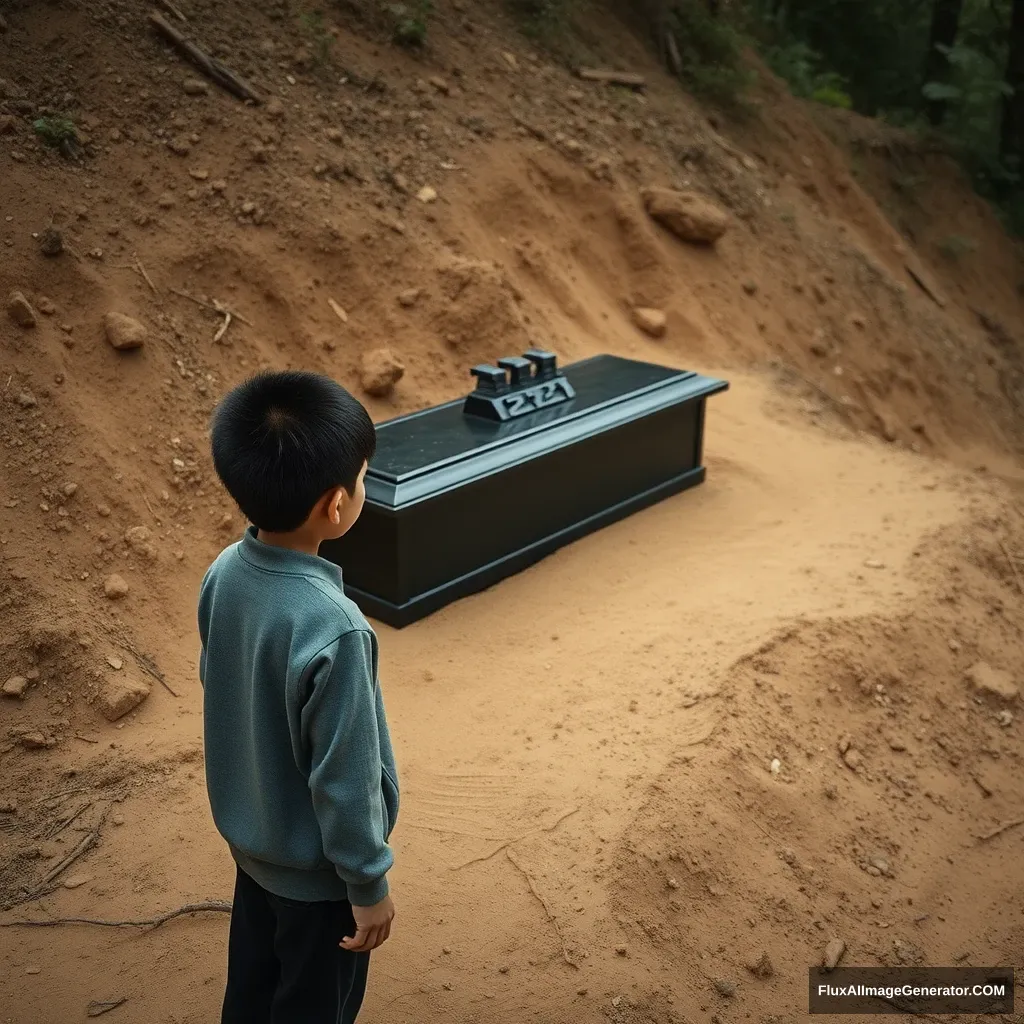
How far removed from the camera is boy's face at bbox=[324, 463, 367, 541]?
86.8 inches

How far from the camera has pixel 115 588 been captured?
4.69 m

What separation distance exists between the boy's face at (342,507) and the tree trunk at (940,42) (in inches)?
506

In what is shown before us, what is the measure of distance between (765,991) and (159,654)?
2.58 m

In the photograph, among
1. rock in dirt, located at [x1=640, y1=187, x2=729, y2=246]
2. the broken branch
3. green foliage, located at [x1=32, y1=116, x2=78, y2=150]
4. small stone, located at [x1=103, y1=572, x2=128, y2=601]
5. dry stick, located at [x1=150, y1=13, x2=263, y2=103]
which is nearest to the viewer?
small stone, located at [x1=103, y1=572, x2=128, y2=601]

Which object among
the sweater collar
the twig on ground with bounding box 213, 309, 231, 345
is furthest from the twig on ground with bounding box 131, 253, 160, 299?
the sweater collar

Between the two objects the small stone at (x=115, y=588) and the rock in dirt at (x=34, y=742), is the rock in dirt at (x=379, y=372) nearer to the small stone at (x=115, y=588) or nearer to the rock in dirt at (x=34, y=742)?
the small stone at (x=115, y=588)

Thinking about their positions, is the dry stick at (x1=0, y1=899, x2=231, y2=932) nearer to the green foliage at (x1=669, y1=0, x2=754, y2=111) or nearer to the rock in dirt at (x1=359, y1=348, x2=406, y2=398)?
the rock in dirt at (x1=359, y1=348, x2=406, y2=398)

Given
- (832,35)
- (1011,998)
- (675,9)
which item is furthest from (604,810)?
(832,35)

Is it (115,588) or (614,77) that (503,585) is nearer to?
(115,588)

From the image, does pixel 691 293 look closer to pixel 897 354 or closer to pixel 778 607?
pixel 897 354

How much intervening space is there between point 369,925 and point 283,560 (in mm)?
705

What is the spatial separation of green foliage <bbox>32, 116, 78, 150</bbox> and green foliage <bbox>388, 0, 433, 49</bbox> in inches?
115

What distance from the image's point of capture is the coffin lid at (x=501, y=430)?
15.6ft

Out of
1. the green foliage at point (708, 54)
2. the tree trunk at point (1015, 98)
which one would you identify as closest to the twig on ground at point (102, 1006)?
the green foliage at point (708, 54)
